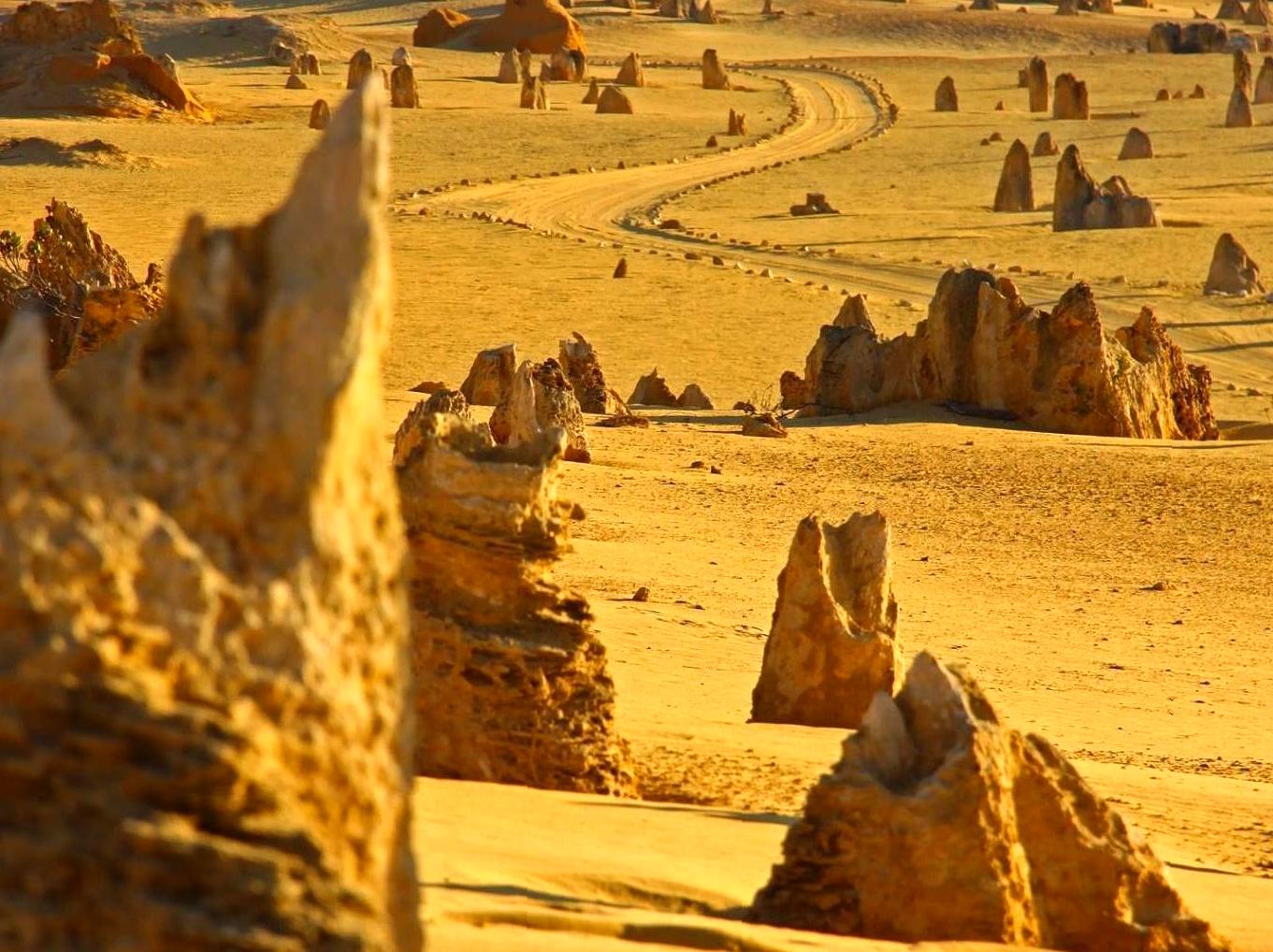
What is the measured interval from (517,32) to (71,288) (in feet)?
138

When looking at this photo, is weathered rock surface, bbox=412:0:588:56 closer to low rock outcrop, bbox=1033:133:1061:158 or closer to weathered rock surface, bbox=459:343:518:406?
low rock outcrop, bbox=1033:133:1061:158

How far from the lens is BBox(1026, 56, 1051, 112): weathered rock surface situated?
46.1 meters

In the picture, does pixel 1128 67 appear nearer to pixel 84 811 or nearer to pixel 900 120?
pixel 900 120

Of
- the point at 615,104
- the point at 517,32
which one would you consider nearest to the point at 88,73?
the point at 615,104

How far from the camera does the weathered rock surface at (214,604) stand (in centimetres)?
257

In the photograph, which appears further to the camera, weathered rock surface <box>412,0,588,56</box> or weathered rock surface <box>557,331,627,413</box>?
weathered rock surface <box>412,0,588,56</box>

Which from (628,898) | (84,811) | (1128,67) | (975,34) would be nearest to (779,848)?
(628,898)

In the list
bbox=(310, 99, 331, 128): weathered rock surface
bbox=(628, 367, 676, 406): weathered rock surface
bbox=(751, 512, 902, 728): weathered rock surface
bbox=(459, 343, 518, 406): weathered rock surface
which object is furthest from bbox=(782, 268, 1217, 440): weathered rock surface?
bbox=(310, 99, 331, 128): weathered rock surface

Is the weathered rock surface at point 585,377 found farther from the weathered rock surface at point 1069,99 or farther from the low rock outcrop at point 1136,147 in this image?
the weathered rock surface at point 1069,99

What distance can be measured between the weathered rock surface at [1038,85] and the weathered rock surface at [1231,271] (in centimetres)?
2159

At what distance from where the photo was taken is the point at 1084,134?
42406mm

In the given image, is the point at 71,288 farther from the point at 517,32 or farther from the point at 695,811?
the point at 517,32

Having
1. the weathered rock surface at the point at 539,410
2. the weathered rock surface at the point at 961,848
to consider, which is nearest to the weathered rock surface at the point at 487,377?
the weathered rock surface at the point at 539,410

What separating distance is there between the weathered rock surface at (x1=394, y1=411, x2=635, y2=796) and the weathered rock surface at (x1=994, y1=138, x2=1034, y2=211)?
1033 inches
